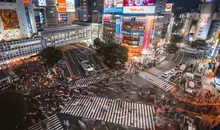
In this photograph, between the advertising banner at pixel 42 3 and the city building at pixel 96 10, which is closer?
the advertising banner at pixel 42 3

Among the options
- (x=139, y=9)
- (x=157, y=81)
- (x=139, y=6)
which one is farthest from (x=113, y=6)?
(x=157, y=81)

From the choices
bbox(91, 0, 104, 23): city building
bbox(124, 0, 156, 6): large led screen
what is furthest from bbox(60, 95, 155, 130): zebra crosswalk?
bbox(91, 0, 104, 23): city building

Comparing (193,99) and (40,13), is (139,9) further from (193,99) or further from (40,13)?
(40,13)

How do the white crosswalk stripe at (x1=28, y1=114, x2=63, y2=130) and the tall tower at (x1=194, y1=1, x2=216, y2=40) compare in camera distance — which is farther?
the tall tower at (x1=194, y1=1, x2=216, y2=40)

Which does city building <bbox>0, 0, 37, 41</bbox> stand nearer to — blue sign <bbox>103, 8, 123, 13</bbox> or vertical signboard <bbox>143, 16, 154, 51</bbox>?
blue sign <bbox>103, 8, 123, 13</bbox>

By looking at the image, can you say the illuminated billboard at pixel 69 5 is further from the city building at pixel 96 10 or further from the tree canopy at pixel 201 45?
the tree canopy at pixel 201 45

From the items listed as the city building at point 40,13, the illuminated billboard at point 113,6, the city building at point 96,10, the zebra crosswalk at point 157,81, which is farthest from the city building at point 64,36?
the zebra crosswalk at point 157,81
